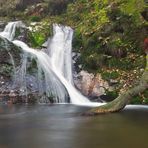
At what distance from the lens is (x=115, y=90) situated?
65.4ft

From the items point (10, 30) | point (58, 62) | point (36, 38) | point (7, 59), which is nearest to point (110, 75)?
point (58, 62)

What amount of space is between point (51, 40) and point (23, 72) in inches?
140

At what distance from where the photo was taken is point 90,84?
68.2 feet

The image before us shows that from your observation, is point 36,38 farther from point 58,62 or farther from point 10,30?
point 58,62

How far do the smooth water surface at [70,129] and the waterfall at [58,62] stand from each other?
10.3 ft

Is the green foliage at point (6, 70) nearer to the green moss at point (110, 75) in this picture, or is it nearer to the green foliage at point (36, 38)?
the green foliage at point (36, 38)

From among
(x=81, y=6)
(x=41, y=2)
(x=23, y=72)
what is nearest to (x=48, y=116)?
(x=23, y=72)

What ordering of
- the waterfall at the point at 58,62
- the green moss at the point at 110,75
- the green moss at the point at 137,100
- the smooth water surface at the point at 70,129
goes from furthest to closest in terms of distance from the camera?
1. the waterfall at the point at 58,62
2. the green moss at the point at 110,75
3. the green moss at the point at 137,100
4. the smooth water surface at the point at 70,129

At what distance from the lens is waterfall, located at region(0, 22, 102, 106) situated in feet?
67.0

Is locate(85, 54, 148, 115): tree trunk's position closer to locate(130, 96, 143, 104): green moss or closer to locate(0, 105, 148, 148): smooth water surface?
locate(0, 105, 148, 148): smooth water surface

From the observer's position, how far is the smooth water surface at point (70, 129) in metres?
10.6

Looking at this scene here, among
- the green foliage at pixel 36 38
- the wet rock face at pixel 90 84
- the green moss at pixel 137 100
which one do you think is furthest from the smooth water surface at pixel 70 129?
the green foliage at pixel 36 38

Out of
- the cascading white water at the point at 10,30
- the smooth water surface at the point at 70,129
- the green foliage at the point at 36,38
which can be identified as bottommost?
the smooth water surface at the point at 70,129

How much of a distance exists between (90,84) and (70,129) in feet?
27.5
